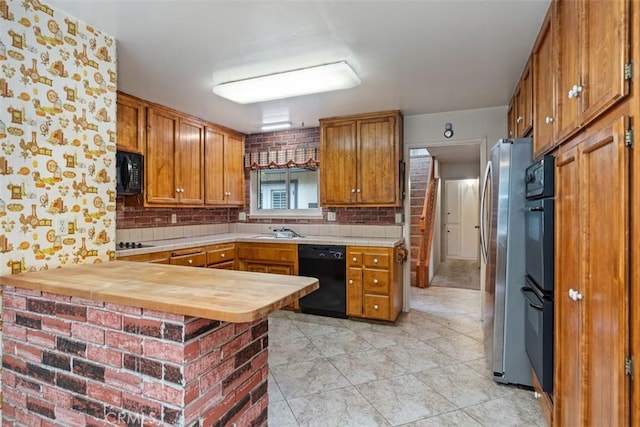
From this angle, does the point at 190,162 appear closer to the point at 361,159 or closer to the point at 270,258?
the point at 270,258

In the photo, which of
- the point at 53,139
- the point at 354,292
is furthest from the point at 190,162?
the point at 354,292

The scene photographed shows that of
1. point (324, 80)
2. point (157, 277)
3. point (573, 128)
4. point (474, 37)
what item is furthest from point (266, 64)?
point (573, 128)

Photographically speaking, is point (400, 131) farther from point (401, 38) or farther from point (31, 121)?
point (31, 121)

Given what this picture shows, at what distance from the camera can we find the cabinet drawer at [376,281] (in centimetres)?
361

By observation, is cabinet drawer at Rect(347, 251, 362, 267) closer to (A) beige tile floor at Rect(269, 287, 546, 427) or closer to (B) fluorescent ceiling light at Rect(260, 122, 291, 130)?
→ (A) beige tile floor at Rect(269, 287, 546, 427)

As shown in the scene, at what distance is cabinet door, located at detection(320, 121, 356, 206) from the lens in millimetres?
4008

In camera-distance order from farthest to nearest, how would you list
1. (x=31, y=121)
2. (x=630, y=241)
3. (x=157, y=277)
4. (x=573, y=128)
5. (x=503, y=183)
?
(x=503, y=183) → (x=31, y=121) → (x=157, y=277) → (x=573, y=128) → (x=630, y=241)

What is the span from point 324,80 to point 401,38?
2.20 ft

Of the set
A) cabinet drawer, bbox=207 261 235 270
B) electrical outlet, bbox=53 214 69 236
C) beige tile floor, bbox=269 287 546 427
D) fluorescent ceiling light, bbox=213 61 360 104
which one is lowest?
beige tile floor, bbox=269 287 546 427

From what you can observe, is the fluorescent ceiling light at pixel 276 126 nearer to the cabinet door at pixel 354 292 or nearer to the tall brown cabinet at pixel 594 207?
the cabinet door at pixel 354 292

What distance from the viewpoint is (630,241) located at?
101 cm

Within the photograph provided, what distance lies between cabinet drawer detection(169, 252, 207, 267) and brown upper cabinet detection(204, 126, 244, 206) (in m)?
0.82

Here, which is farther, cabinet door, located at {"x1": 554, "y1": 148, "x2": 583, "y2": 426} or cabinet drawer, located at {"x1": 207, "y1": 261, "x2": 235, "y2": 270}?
cabinet drawer, located at {"x1": 207, "y1": 261, "x2": 235, "y2": 270}

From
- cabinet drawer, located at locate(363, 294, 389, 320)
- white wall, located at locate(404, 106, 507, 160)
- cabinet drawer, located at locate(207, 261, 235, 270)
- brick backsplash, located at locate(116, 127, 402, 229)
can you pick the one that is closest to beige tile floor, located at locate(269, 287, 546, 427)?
cabinet drawer, located at locate(363, 294, 389, 320)
